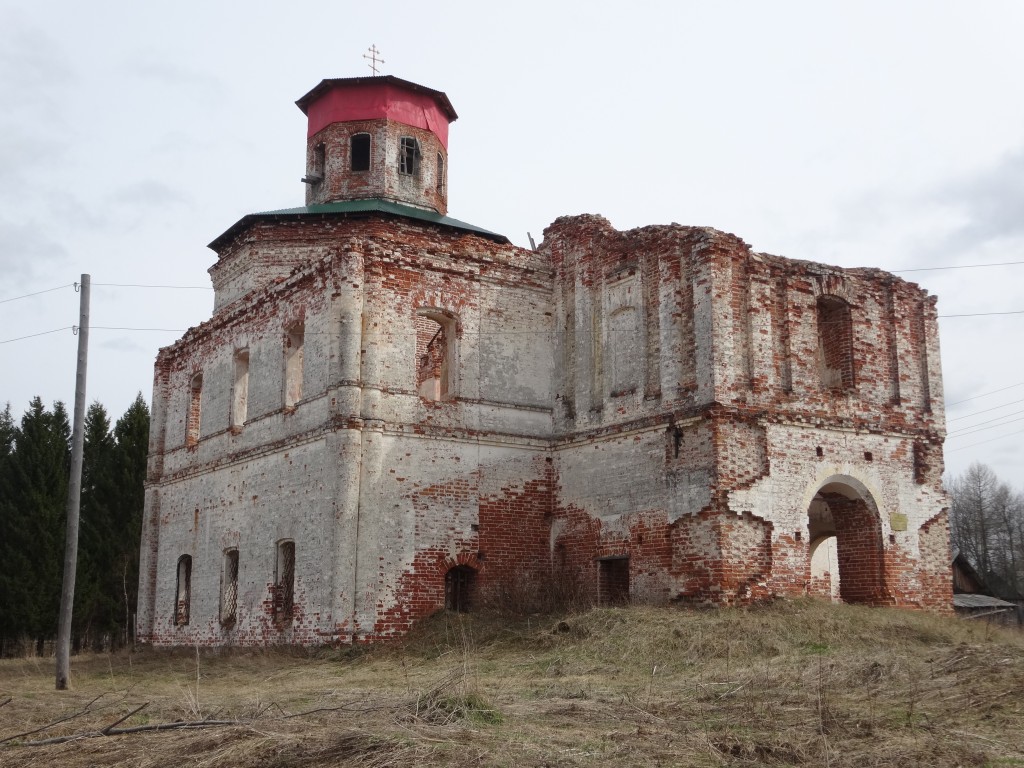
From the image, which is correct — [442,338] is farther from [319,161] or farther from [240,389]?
[319,161]

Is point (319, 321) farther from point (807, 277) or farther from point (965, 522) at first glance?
point (965, 522)

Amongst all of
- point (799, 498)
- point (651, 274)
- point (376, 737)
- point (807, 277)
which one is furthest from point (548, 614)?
point (376, 737)

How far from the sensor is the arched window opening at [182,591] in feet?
68.8

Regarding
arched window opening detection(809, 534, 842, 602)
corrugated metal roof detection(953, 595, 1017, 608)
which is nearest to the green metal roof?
arched window opening detection(809, 534, 842, 602)

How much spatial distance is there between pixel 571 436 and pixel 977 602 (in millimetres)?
19113

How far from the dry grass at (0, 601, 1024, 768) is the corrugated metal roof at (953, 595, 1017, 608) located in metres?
15.9

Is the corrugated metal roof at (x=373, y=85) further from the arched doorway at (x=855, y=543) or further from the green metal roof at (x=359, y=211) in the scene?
the arched doorway at (x=855, y=543)

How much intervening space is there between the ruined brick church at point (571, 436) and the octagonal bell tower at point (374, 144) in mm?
4789

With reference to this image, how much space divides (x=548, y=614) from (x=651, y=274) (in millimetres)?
5655

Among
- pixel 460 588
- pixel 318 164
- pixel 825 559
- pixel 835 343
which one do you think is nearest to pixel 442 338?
pixel 460 588

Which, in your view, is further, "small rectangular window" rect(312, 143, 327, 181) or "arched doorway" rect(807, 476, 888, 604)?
"small rectangular window" rect(312, 143, 327, 181)

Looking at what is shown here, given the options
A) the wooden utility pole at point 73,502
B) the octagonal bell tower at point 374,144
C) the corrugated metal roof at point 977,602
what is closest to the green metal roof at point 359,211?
the octagonal bell tower at point 374,144

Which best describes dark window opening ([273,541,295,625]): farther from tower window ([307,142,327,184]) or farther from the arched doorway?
tower window ([307,142,327,184])

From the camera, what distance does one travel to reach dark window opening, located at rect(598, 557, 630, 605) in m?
16.9
